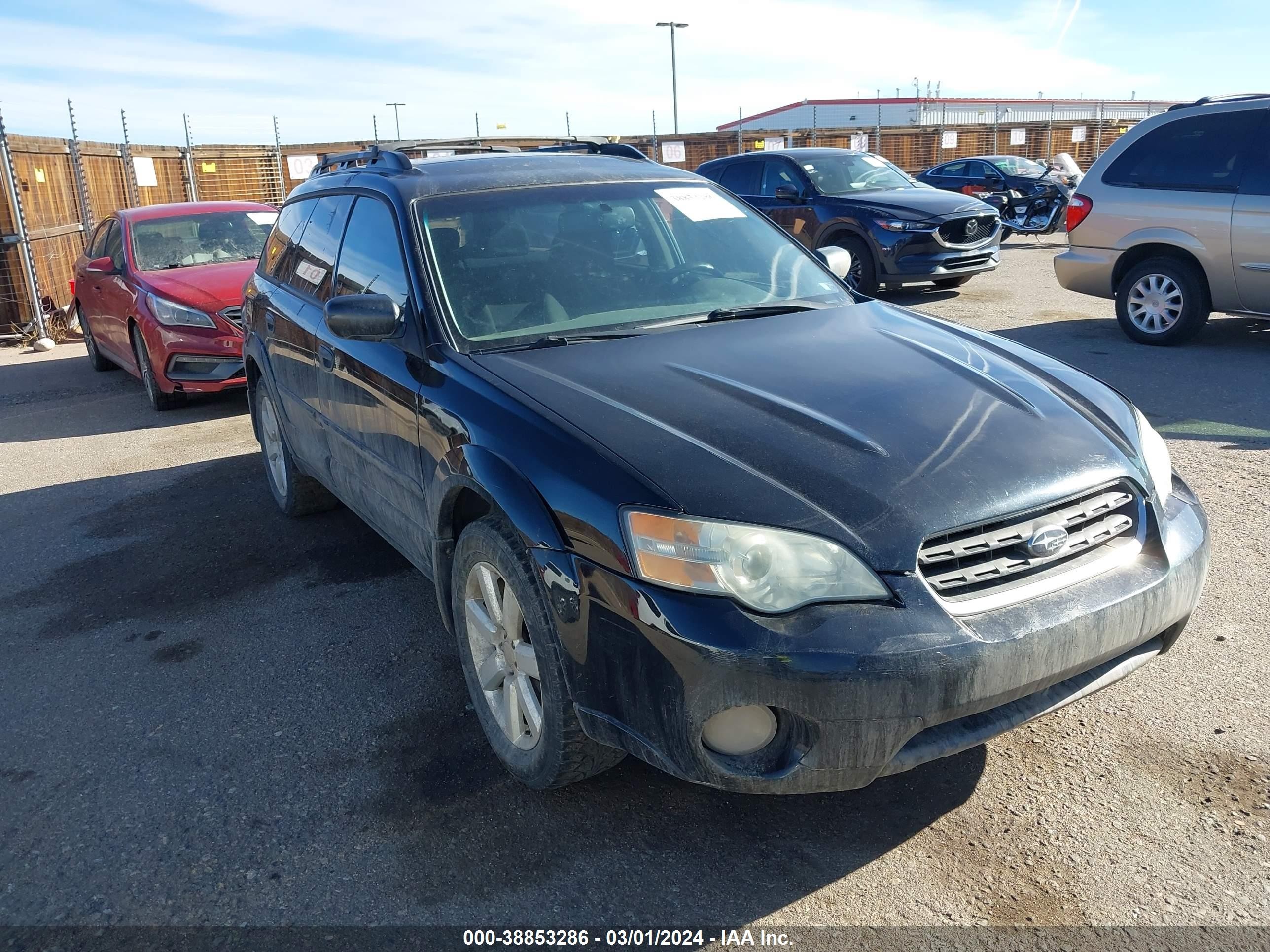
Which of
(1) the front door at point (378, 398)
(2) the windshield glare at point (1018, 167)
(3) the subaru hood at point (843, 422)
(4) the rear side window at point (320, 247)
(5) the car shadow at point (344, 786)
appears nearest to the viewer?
(3) the subaru hood at point (843, 422)

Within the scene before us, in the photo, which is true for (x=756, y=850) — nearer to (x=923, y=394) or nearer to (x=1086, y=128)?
(x=923, y=394)

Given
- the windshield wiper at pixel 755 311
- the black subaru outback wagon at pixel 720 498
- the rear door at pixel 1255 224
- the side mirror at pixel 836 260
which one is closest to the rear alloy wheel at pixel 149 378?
the black subaru outback wagon at pixel 720 498

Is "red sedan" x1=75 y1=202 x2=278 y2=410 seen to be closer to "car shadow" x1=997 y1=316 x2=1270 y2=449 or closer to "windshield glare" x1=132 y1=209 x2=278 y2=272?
"windshield glare" x1=132 y1=209 x2=278 y2=272

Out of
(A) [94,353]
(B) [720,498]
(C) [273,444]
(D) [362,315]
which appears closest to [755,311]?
(D) [362,315]

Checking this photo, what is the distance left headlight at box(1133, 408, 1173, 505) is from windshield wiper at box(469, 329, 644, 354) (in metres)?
1.58

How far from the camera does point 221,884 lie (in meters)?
2.66

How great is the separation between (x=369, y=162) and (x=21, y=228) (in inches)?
402

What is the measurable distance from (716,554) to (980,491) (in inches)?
26.6

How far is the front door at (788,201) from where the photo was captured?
39.4 ft

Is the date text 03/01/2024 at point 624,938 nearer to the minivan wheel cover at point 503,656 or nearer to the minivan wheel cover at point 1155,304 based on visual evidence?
the minivan wheel cover at point 503,656

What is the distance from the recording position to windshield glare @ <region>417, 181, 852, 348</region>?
3.54 metres

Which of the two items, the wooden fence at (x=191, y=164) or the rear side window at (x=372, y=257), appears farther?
the wooden fence at (x=191, y=164)

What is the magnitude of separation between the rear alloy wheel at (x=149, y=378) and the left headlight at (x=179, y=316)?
348 mm

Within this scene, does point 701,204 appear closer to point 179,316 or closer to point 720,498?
point 720,498
